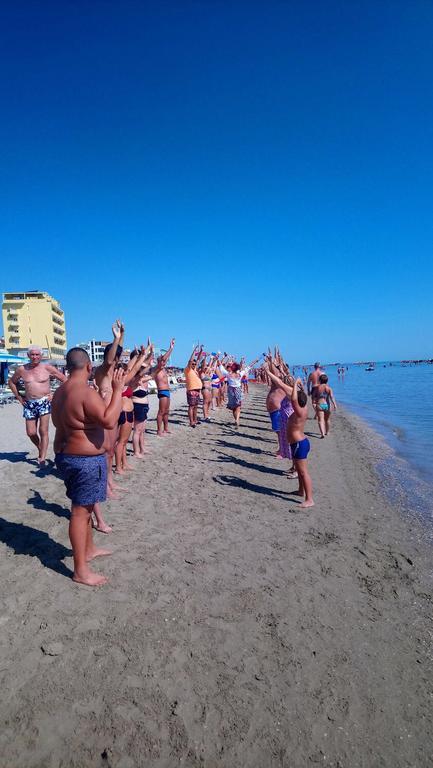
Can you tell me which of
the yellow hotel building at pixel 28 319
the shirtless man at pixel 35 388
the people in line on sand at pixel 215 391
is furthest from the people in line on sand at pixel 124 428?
the yellow hotel building at pixel 28 319

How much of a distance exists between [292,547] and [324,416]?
8025mm

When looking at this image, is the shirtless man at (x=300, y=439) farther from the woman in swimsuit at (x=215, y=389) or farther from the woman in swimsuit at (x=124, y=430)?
the woman in swimsuit at (x=215, y=389)

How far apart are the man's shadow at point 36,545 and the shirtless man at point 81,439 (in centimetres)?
60

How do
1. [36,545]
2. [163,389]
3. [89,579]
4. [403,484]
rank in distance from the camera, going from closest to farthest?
[89,579]
[36,545]
[403,484]
[163,389]

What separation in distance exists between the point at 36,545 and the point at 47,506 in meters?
1.17

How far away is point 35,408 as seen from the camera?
7.06 meters

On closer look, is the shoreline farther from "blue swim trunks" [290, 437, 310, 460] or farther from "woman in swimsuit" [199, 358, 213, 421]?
"woman in swimsuit" [199, 358, 213, 421]

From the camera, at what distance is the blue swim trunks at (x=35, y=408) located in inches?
277

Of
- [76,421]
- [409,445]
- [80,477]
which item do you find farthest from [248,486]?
[409,445]


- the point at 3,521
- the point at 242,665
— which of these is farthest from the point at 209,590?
the point at 3,521

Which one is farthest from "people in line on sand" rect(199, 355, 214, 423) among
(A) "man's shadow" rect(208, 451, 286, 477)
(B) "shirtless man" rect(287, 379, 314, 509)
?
(B) "shirtless man" rect(287, 379, 314, 509)

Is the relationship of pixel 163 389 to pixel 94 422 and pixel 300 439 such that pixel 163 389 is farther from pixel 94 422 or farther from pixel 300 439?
pixel 94 422

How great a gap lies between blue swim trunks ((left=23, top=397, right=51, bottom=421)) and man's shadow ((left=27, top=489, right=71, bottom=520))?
1905 millimetres

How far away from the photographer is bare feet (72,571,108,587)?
3.46m
